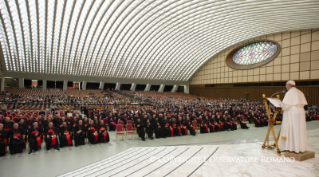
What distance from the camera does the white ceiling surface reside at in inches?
819

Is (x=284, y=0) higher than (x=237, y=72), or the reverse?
(x=284, y=0)

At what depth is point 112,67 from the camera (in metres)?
38.9

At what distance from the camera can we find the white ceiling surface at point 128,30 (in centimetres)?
2080

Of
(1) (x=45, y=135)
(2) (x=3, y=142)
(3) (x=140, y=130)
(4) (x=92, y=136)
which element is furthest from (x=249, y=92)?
(2) (x=3, y=142)

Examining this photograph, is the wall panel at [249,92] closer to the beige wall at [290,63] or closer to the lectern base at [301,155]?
the beige wall at [290,63]

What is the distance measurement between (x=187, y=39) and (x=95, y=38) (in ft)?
51.3

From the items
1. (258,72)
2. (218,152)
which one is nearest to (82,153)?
(218,152)

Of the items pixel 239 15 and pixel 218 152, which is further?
pixel 239 15

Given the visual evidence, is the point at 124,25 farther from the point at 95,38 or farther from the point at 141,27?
the point at 95,38

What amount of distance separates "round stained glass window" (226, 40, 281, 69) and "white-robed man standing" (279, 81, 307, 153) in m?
30.4

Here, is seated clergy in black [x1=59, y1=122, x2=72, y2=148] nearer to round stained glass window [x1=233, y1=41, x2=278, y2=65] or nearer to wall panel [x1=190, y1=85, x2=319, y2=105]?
wall panel [x1=190, y1=85, x2=319, y2=105]

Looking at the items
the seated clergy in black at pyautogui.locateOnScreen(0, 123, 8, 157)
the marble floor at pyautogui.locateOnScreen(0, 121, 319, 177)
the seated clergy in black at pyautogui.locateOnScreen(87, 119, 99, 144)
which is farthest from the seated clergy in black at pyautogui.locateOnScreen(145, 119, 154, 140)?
the seated clergy in black at pyautogui.locateOnScreen(0, 123, 8, 157)

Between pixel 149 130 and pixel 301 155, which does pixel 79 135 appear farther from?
pixel 301 155

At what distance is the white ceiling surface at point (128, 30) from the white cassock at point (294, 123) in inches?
713
